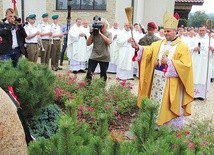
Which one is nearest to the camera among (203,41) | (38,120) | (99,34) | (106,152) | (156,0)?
(106,152)

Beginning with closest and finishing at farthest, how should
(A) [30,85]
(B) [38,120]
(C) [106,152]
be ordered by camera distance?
(C) [106,152]
(A) [30,85]
(B) [38,120]

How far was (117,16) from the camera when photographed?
18.3m

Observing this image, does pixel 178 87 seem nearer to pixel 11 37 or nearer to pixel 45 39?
pixel 11 37

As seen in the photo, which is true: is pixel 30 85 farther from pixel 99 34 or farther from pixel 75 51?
pixel 75 51

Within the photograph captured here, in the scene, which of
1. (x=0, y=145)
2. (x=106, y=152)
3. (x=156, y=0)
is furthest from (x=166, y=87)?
(x=156, y=0)

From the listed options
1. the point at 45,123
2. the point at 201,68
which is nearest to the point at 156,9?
the point at 201,68

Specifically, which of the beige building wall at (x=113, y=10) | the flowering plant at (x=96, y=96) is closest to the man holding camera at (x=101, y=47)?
the flowering plant at (x=96, y=96)

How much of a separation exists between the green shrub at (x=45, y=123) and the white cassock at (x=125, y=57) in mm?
6506

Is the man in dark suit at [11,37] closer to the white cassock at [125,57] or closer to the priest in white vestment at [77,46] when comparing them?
the priest in white vestment at [77,46]

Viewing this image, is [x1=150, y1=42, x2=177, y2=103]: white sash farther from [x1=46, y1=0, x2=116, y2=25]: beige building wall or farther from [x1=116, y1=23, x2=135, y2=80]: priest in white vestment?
[x1=46, y1=0, x2=116, y2=25]: beige building wall

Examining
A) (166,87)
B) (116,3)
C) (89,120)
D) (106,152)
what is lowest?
(89,120)

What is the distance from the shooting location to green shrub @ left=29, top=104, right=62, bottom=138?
426cm

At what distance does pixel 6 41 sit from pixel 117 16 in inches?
463

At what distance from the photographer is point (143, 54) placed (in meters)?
5.44
